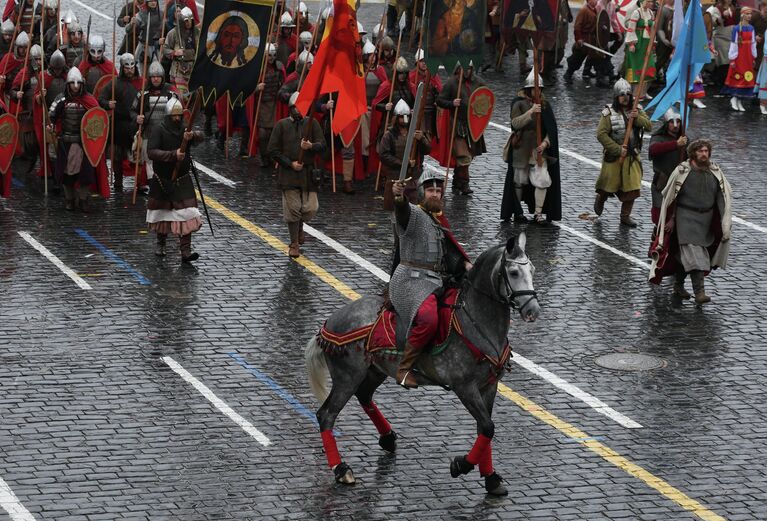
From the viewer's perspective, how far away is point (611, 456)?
14.2 meters

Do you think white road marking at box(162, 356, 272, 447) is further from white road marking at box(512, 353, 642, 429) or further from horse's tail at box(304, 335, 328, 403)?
white road marking at box(512, 353, 642, 429)

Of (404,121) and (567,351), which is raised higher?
(404,121)

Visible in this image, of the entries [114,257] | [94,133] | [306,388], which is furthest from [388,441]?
[94,133]

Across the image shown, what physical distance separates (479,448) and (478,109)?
1100cm

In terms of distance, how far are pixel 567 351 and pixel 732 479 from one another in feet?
11.5

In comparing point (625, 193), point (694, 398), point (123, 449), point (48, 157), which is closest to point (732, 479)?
point (694, 398)

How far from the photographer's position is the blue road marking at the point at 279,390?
1507cm

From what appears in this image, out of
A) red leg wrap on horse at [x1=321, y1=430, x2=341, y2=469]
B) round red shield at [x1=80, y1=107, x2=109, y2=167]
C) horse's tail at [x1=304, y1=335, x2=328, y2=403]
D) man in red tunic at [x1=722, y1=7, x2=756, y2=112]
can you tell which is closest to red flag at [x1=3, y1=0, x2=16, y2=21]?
round red shield at [x1=80, y1=107, x2=109, y2=167]

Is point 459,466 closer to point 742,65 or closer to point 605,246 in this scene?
point 605,246

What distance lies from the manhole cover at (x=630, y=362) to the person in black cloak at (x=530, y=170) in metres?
5.37

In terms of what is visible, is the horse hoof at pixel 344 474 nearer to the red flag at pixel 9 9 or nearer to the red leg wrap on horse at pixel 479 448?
the red leg wrap on horse at pixel 479 448

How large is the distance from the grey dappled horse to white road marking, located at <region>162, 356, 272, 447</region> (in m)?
0.73

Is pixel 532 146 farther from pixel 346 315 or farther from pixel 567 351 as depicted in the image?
pixel 346 315

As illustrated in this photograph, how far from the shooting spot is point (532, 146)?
2227 cm
